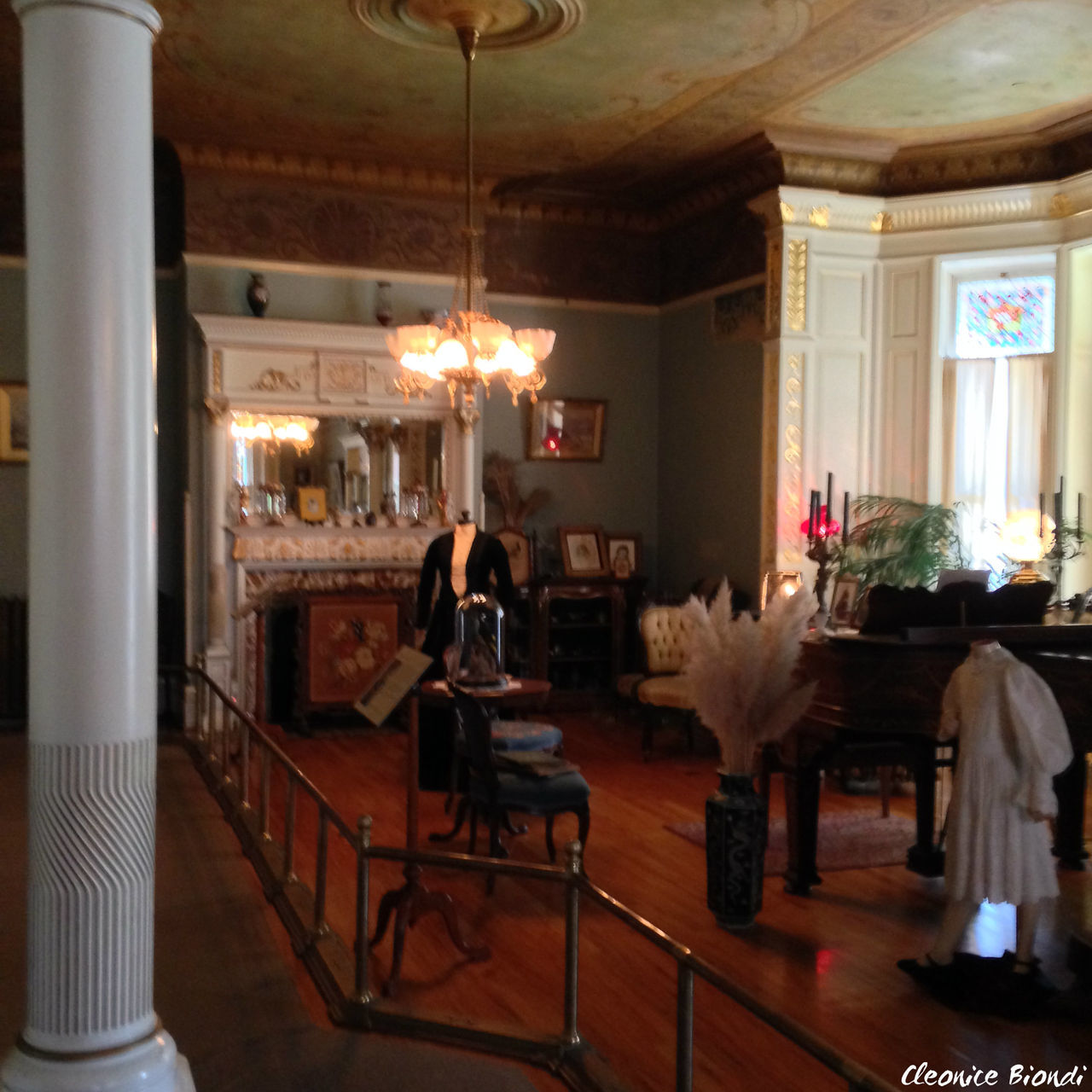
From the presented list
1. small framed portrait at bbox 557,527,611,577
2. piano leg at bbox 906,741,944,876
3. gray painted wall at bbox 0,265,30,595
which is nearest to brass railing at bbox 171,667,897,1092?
piano leg at bbox 906,741,944,876

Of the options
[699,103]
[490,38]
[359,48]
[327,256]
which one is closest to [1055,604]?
[699,103]

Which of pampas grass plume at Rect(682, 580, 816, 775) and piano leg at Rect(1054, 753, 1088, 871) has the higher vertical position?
pampas grass plume at Rect(682, 580, 816, 775)

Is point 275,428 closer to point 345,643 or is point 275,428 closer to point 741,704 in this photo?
point 345,643

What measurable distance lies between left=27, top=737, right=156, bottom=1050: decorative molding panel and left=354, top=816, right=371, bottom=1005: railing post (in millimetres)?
990

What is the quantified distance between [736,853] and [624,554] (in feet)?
17.0

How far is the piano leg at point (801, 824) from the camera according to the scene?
4.87 metres

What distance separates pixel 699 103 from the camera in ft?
23.6

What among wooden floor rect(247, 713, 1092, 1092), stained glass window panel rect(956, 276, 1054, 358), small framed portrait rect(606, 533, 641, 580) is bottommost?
wooden floor rect(247, 713, 1092, 1092)

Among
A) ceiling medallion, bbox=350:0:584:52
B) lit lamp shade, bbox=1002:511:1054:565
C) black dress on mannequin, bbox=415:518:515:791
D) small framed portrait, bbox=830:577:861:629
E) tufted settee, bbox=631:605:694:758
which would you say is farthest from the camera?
tufted settee, bbox=631:605:694:758

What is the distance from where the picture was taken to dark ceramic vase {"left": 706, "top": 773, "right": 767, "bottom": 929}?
4.57m

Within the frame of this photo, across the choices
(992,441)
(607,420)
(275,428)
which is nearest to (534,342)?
(275,428)

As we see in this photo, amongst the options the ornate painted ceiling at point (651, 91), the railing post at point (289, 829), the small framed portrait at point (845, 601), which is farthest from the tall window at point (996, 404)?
the railing post at point (289, 829)

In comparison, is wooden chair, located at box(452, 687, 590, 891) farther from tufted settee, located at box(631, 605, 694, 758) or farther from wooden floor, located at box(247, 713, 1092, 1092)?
tufted settee, located at box(631, 605, 694, 758)

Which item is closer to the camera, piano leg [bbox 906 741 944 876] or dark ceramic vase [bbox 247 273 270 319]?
piano leg [bbox 906 741 944 876]
